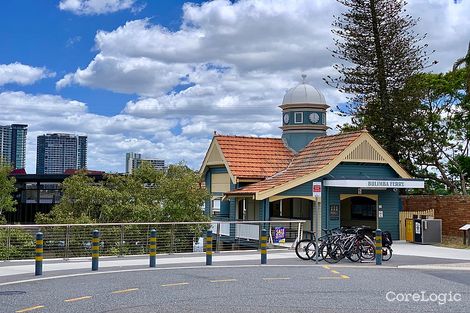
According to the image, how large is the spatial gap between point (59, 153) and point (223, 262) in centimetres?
10794

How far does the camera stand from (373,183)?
32281 millimetres

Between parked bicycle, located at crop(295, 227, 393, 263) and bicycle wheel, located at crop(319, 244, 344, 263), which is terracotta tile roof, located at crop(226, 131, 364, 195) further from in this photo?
bicycle wheel, located at crop(319, 244, 344, 263)

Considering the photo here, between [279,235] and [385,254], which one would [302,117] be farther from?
[385,254]

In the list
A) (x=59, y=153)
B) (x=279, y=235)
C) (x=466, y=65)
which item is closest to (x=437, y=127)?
(x=466, y=65)

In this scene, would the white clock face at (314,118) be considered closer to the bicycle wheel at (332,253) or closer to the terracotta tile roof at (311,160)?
the terracotta tile roof at (311,160)

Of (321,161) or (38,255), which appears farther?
(321,161)

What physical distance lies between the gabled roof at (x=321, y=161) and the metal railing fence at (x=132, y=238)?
7.48 feet

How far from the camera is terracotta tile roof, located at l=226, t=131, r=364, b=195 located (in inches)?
1292

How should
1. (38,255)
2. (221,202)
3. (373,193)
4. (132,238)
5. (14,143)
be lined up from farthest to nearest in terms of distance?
(14,143), (221,202), (373,193), (132,238), (38,255)

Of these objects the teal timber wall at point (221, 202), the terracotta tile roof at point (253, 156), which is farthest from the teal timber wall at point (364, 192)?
the teal timber wall at point (221, 202)

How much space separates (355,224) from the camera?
37.5 m

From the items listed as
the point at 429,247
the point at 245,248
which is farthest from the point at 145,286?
the point at 429,247

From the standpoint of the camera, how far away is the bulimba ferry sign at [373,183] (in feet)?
104

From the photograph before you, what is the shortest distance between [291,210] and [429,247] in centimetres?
1134
